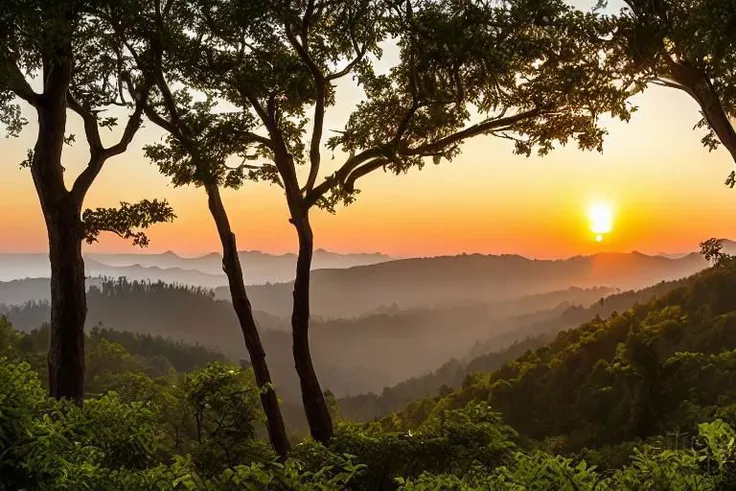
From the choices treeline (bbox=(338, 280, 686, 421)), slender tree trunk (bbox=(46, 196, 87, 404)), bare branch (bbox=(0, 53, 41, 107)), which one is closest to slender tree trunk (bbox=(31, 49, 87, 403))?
slender tree trunk (bbox=(46, 196, 87, 404))

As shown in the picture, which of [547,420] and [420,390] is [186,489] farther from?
[420,390]

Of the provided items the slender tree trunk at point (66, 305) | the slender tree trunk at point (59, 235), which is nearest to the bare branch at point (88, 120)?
the slender tree trunk at point (59, 235)

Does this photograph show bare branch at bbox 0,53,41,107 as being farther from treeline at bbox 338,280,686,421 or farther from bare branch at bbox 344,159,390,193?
treeline at bbox 338,280,686,421

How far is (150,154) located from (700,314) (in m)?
77.1

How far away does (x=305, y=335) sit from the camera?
11.4 metres

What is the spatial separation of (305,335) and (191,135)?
487 cm

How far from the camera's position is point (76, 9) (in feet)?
30.0

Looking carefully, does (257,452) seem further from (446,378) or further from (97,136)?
(446,378)

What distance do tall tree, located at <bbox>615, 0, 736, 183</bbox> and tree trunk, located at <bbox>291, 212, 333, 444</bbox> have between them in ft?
22.3

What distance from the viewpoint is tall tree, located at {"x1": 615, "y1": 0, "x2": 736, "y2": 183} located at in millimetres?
7824

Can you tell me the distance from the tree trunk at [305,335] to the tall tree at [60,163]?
2973 millimetres

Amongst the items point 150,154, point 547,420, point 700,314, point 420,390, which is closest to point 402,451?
point 150,154

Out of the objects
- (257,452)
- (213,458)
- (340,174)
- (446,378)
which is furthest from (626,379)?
(446,378)

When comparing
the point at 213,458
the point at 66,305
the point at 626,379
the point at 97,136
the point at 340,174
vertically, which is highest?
the point at 97,136
